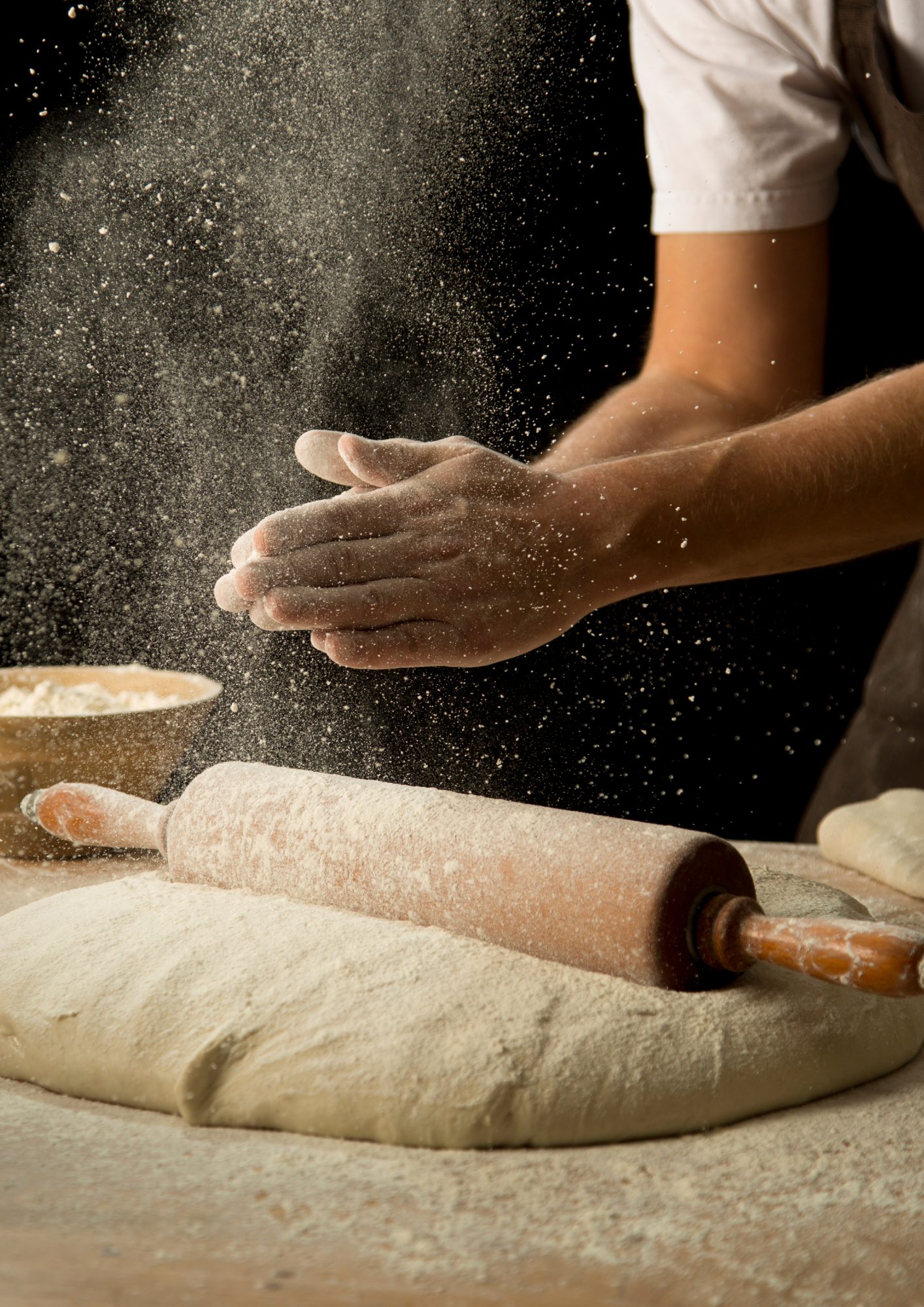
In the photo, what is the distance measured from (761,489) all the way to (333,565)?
55cm

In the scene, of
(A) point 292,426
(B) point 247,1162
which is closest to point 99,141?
(A) point 292,426

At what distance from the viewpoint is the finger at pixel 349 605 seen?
4.25 ft

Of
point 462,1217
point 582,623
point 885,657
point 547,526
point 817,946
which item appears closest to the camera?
point 462,1217

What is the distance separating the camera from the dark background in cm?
221

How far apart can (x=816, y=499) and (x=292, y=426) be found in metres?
0.94

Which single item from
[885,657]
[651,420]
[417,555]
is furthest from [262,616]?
[885,657]

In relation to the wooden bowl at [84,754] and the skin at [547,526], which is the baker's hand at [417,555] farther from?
the wooden bowl at [84,754]

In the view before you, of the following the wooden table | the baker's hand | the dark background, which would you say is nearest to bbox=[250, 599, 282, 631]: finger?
the baker's hand

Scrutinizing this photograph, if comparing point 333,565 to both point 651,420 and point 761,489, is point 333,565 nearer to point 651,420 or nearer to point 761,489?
point 761,489

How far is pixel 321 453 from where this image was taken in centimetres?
138

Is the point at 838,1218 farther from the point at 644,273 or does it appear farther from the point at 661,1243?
the point at 644,273

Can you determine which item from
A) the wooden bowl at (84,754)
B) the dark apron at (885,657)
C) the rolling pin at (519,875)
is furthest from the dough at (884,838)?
the wooden bowl at (84,754)

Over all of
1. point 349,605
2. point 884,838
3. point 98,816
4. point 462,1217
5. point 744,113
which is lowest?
point 884,838

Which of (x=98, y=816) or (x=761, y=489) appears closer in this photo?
(x=98, y=816)
